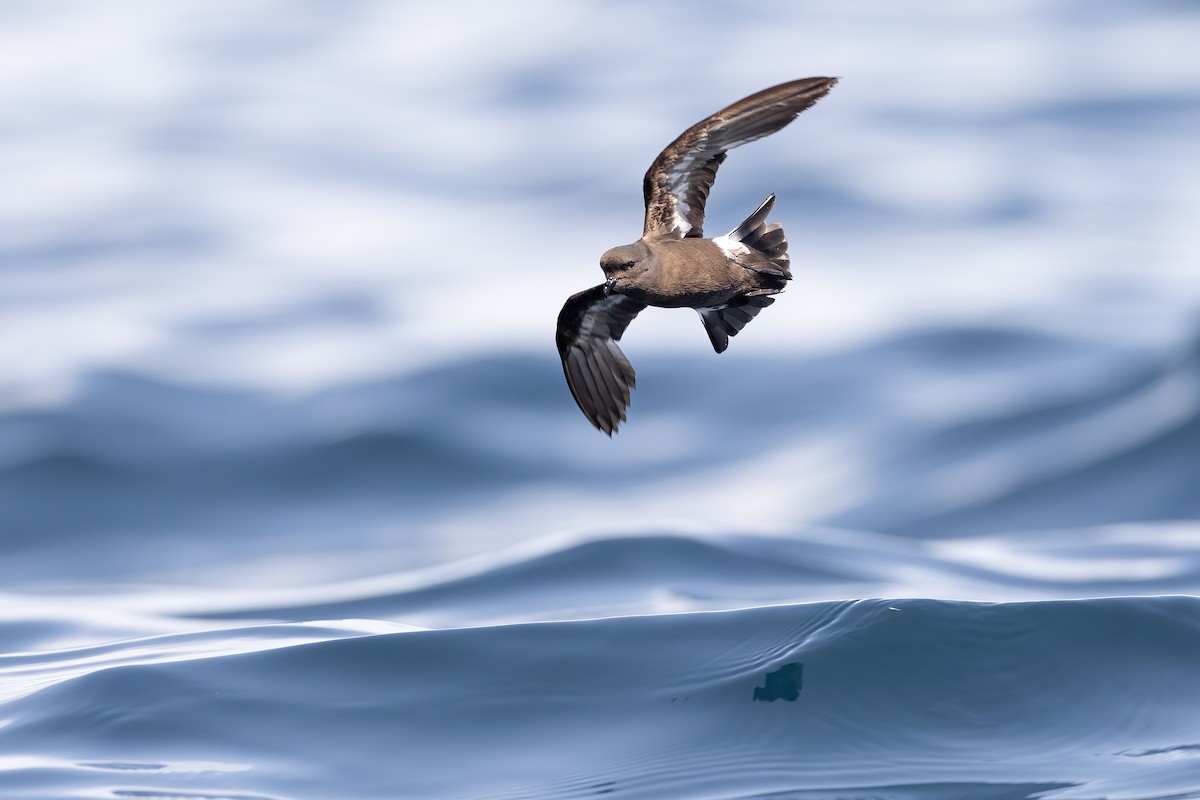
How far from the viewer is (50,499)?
14.0 metres

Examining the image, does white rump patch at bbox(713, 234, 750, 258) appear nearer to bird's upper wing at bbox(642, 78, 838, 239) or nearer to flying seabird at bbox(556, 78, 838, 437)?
flying seabird at bbox(556, 78, 838, 437)

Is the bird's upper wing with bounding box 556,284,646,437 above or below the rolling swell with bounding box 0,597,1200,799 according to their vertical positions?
above

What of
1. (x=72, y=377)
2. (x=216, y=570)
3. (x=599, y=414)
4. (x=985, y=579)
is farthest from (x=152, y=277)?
(x=599, y=414)

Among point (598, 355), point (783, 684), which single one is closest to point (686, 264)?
point (598, 355)

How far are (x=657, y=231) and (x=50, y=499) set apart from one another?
876cm

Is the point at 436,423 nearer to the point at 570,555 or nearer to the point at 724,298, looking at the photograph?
the point at 570,555

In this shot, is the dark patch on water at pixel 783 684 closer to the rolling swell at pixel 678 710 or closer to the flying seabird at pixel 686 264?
the rolling swell at pixel 678 710

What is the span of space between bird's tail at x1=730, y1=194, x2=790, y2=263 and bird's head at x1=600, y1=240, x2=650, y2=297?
1.63 feet

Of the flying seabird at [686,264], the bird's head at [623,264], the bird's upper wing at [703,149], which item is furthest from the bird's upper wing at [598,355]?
the bird's head at [623,264]

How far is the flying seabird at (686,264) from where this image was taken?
6.48 meters

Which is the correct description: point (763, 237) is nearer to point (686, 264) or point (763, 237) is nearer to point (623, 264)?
point (686, 264)

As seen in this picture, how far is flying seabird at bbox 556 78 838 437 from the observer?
21.3 feet

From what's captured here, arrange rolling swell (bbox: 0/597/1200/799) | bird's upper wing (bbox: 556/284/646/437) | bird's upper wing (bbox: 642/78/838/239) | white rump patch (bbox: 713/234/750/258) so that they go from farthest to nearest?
rolling swell (bbox: 0/597/1200/799)
bird's upper wing (bbox: 556/284/646/437)
bird's upper wing (bbox: 642/78/838/239)
white rump patch (bbox: 713/234/750/258)

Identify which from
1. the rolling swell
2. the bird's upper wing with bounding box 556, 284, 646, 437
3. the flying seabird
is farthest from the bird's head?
the rolling swell
